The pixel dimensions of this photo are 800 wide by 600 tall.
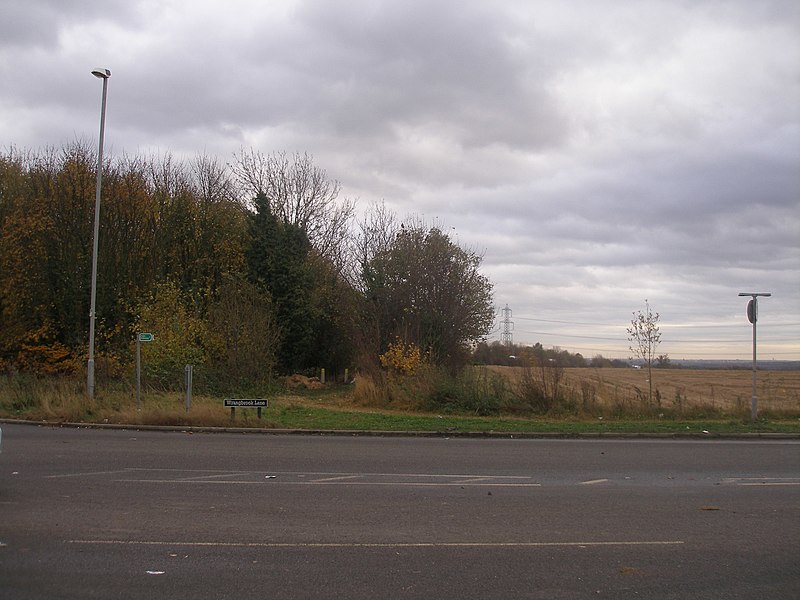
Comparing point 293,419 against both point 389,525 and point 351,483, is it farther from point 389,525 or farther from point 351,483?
point 389,525

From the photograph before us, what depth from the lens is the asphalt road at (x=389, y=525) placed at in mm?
6141

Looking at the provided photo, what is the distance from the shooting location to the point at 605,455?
50.2 ft

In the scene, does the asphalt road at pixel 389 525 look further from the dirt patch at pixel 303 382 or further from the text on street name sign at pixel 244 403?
the dirt patch at pixel 303 382

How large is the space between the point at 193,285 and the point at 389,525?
32.6 m

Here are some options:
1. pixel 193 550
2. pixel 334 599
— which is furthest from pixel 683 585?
pixel 193 550

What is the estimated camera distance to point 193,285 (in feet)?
127

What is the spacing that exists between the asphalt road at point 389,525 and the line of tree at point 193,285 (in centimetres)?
1650

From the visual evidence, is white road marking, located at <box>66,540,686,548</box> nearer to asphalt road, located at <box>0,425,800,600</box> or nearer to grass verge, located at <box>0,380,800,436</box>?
asphalt road, located at <box>0,425,800,600</box>

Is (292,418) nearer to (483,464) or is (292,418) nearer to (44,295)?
(483,464)

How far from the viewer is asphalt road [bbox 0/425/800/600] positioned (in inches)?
242

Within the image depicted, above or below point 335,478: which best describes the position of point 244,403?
above

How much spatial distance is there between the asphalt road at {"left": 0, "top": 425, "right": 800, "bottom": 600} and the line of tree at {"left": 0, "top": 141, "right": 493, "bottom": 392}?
16502 millimetres

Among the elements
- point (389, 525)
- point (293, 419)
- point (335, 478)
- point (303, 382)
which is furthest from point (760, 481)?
point (303, 382)

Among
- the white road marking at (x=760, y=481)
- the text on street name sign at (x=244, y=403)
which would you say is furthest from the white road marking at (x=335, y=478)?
the text on street name sign at (x=244, y=403)
